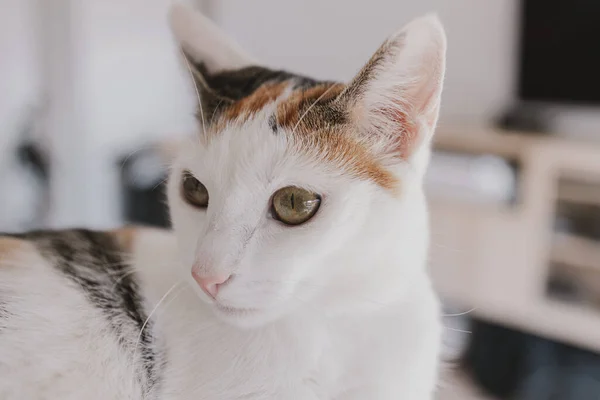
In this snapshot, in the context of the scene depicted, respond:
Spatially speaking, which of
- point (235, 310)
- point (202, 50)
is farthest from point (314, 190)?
point (202, 50)

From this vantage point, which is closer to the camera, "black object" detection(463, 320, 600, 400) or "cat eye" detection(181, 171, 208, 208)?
"cat eye" detection(181, 171, 208, 208)

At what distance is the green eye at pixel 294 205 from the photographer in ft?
1.71

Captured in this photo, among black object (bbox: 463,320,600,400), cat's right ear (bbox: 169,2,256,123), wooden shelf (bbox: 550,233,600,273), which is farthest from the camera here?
wooden shelf (bbox: 550,233,600,273)

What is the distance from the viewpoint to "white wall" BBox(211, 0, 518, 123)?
237 centimetres

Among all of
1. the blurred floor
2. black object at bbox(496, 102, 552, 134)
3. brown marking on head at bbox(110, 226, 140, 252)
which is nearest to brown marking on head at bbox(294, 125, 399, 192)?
brown marking on head at bbox(110, 226, 140, 252)

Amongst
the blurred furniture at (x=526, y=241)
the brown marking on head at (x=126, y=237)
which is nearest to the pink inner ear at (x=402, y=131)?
the brown marking on head at (x=126, y=237)

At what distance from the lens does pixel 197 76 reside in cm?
63

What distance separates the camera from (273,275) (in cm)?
51

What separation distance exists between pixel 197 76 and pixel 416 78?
0.24 metres

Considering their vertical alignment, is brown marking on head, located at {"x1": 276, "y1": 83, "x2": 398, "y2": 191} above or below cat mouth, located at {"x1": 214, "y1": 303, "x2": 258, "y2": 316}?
above

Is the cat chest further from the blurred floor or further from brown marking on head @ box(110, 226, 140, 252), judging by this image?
the blurred floor

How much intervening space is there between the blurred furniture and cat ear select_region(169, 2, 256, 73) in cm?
124

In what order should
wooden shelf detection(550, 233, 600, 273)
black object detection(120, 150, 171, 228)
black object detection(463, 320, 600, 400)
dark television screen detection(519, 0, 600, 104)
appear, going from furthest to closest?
black object detection(120, 150, 171, 228) < dark television screen detection(519, 0, 600, 104) < wooden shelf detection(550, 233, 600, 273) < black object detection(463, 320, 600, 400)

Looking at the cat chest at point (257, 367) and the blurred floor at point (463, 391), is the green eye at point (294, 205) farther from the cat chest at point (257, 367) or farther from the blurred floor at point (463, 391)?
the blurred floor at point (463, 391)
